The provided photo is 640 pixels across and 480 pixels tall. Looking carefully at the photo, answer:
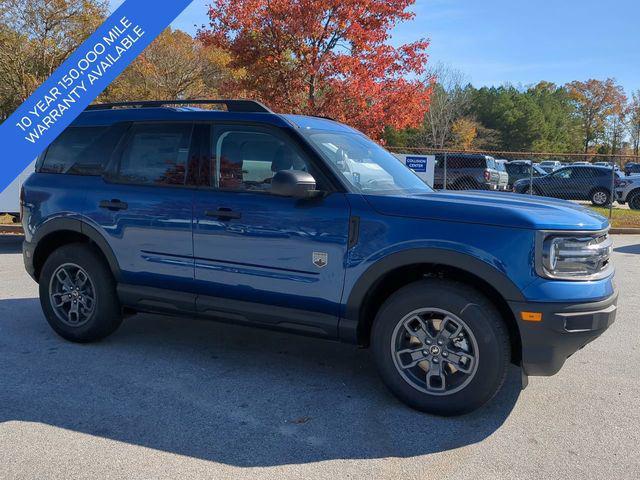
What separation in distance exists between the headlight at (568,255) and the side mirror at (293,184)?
1444 mm

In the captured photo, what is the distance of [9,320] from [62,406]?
2377mm

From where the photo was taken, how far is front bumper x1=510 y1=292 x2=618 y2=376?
3.31 metres

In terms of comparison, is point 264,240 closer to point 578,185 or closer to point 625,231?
point 625,231

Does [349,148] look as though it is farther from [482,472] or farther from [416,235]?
[482,472]

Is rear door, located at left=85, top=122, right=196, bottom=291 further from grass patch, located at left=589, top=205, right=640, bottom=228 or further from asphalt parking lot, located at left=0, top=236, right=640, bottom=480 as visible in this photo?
grass patch, located at left=589, top=205, right=640, bottom=228

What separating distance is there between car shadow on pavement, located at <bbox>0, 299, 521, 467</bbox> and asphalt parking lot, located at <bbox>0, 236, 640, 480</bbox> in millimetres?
11

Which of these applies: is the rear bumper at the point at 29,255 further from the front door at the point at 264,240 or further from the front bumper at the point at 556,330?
the front bumper at the point at 556,330

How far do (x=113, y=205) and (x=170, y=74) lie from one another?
2662 cm

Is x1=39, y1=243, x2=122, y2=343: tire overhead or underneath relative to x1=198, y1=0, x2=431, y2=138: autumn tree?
underneath

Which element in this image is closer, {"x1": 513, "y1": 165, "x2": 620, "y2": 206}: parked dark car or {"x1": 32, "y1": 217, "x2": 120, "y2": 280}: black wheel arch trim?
{"x1": 32, "y1": 217, "x2": 120, "y2": 280}: black wheel arch trim

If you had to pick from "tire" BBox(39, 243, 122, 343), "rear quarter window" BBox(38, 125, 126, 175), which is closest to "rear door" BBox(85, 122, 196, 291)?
"rear quarter window" BBox(38, 125, 126, 175)

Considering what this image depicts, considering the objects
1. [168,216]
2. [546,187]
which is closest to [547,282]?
[168,216]

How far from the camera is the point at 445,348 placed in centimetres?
361

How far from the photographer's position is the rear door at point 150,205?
14.3 ft
